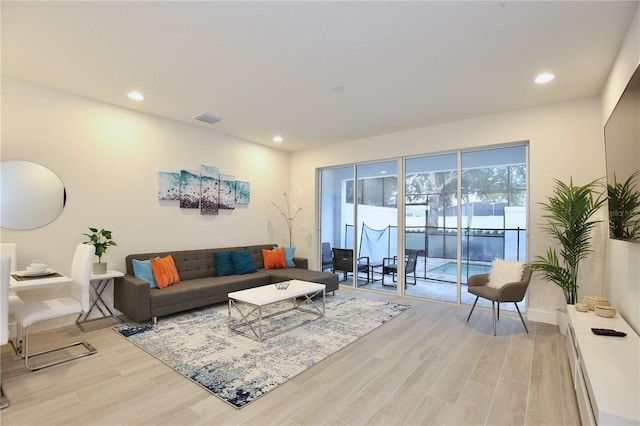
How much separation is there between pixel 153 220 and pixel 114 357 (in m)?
2.14

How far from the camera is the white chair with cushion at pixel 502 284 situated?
3.52m

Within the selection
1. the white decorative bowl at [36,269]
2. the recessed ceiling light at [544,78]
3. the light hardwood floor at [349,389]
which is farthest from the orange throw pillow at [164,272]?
the recessed ceiling light at [544,78]

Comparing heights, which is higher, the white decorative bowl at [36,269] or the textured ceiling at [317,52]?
the textured ceiling at [317,52]

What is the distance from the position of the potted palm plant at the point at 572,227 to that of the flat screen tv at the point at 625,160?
2.85 ft

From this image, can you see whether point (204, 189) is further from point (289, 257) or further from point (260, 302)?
point (260, 302)

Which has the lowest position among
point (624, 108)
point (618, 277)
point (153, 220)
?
point (618, 277)

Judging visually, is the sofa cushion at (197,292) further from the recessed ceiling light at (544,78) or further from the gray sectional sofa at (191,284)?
the recessed ceiling light at (544,78)

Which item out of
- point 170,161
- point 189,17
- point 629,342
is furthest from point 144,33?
point 629,342

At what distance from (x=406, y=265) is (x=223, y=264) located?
10.0 feet

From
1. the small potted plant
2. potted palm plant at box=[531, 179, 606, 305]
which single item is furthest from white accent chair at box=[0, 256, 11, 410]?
potted palm plant at box=[531, 179, 606, 305]

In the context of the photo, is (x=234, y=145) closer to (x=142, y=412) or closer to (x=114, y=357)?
(x=114, y=357)

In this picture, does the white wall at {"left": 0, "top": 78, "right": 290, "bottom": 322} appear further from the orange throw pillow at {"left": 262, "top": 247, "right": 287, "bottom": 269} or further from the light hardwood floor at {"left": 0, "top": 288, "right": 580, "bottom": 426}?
the light hardwood floor at {"left": 0, "top": 288, "right": 580, "bottom": 426}

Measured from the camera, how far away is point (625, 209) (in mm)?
2283

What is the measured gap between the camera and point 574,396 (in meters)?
2.32
